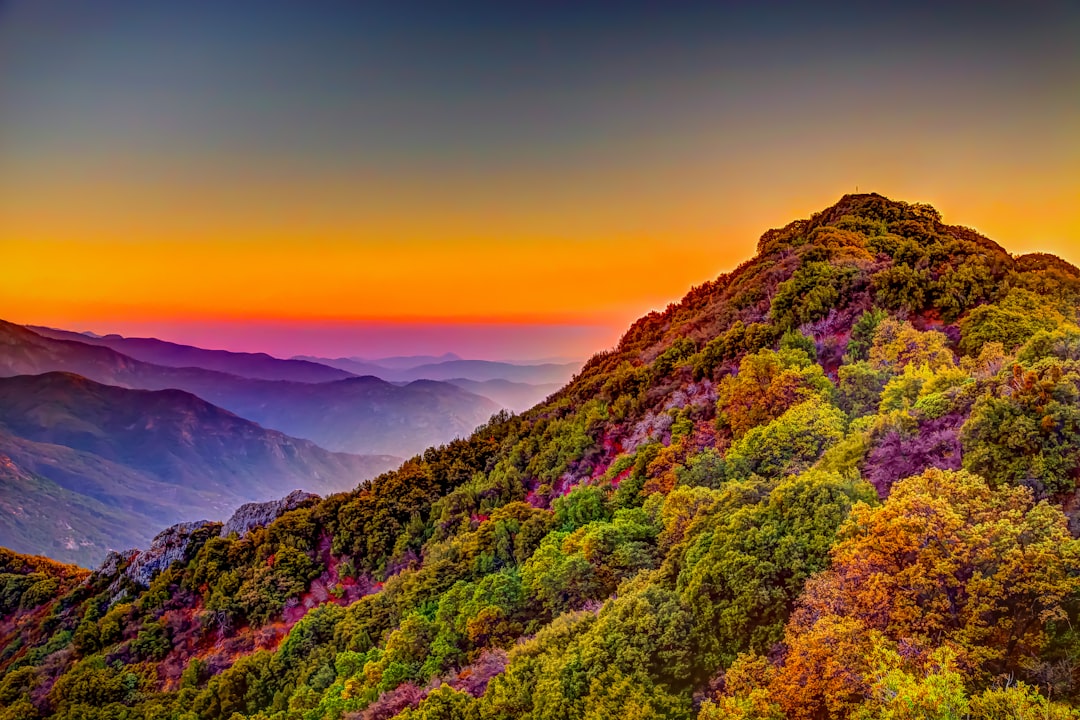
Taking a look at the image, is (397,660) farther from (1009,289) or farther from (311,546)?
(1009,289)

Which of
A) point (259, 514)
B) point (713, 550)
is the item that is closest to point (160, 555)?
point (259, 514)

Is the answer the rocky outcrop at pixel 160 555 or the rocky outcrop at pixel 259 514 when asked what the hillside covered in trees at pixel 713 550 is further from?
the rocky outcrop at pixel 259 514

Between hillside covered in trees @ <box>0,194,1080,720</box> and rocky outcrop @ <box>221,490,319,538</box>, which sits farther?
rocky outcrop @ <box>221,490,319,538</box>

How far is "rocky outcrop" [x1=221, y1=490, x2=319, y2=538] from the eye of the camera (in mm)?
43812

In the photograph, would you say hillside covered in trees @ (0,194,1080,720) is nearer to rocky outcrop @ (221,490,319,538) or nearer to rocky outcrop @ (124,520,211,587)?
rocky outcrop @ (124,520,211,587)

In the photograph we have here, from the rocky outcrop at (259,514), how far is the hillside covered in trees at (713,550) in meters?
1.29

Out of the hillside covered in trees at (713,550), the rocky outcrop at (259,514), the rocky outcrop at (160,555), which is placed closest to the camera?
the hillside covered in trees at (713,550)

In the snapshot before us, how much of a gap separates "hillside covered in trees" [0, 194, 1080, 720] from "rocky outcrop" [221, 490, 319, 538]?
129cm

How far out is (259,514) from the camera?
1758 inches

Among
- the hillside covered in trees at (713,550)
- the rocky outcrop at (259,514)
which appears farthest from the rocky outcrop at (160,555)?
the rocky outcrop at (259,514)

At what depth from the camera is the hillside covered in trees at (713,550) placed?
13305 mm

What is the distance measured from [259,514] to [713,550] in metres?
34.2

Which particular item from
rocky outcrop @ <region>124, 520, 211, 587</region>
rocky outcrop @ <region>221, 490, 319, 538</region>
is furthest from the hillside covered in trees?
rocky outcrop @ <region>221, 490, 319, 538</region>

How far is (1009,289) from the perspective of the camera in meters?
30.7
